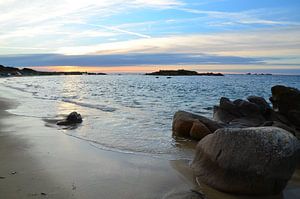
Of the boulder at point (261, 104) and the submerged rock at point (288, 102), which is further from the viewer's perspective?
the boulder at point (261, 104)

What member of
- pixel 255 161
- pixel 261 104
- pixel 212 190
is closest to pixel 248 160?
pixel 255 161

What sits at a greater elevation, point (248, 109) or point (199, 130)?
point (248, 109)

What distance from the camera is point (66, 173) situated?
7238 mm

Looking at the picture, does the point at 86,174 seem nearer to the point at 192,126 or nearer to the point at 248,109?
the point at 192,126

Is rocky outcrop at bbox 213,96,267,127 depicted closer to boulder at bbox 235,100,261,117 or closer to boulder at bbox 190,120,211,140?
boulder at bbox 235,100,261,117

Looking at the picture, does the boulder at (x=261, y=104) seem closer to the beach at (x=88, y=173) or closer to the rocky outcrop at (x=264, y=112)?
the rocky outcrop at (x=264, y=112)

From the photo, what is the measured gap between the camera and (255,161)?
254 inches

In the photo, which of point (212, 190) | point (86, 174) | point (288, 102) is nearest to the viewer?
point (212, 190)

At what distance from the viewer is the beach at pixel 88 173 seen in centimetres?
626

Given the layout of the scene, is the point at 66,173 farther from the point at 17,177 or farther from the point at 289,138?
the point at 289,138

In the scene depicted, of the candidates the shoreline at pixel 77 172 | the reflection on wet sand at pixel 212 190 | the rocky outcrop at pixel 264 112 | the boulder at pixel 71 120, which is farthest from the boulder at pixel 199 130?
the boulder at pixel 71 120

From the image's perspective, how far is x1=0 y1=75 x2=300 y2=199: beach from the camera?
6262 millimetres

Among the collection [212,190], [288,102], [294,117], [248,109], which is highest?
[288,102]

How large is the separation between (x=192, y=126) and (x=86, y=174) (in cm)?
530
